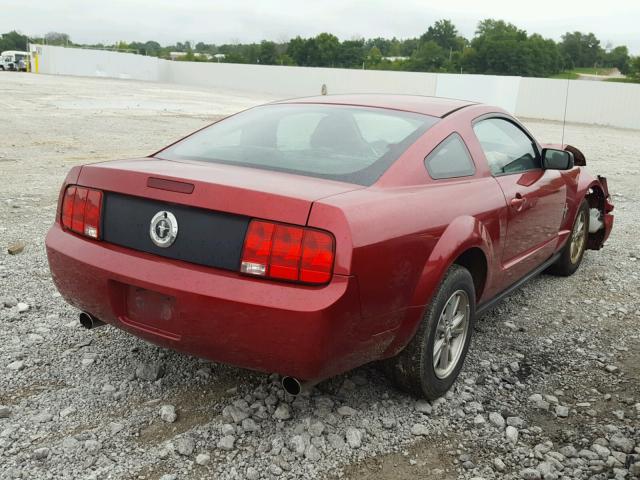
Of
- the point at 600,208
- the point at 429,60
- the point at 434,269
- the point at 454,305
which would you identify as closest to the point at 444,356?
the point at 454,305

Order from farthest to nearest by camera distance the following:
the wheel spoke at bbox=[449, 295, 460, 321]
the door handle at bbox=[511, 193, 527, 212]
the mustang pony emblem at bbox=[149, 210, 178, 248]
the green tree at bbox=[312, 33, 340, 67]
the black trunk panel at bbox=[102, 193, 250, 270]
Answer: the green tree at bbox=[312, 33, 340, 67] < the door handle at bbox=[511, 193, 527, 212] < the wheel spoke at bbox=[449, 295, 460, 321] < the mustang pony emblem at bbox=[149, 210, 178, 248] < the black trunk panel at bbox=[102, 193, 250, 270]

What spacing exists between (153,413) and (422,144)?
178 centimetres

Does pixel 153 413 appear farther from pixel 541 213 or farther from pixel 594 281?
pixel 594 281

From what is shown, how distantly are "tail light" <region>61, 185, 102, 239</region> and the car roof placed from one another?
1.44 metres

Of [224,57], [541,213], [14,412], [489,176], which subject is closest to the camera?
[14,412]

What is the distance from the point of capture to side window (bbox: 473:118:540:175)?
12.4 feet

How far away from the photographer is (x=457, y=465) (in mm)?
2703

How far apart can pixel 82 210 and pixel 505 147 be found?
249 centimetres

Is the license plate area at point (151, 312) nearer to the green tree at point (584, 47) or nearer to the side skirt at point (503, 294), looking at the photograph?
the side skirt at point (503, 294)

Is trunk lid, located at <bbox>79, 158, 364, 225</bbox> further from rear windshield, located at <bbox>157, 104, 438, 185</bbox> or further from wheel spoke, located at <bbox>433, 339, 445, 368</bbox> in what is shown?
wheel spoke, located at <bbox>433, 339, 445, 368</bbox>

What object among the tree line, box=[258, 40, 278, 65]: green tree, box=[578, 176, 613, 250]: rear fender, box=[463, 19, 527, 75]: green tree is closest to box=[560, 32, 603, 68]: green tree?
the tree line

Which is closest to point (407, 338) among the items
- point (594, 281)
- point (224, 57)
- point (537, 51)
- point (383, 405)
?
point (383, 405)

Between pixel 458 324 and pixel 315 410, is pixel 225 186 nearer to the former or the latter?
pixel 315 410

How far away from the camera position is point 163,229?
2.65 m
